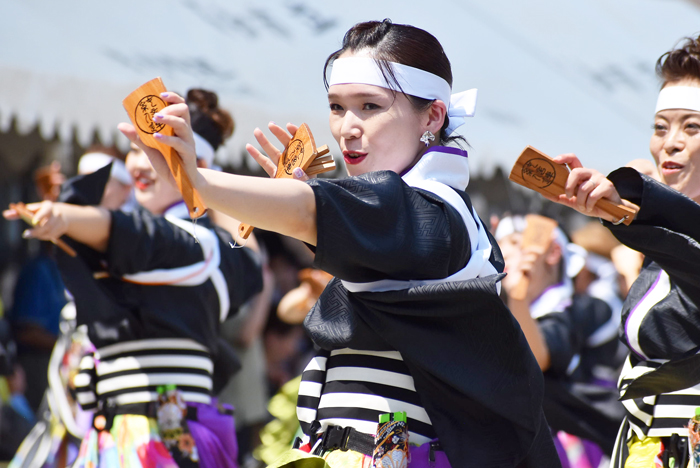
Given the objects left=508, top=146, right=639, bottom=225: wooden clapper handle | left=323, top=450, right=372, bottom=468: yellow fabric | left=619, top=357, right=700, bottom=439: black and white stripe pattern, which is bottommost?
left=323, top=450, right=372, bottom=468: yellow fabric

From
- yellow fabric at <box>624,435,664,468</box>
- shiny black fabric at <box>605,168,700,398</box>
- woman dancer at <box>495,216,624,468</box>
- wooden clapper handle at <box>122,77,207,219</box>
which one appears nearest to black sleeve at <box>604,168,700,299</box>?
shiny black fabric at <box>605,168,700,398</box>

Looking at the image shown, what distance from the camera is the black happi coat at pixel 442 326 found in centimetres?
173

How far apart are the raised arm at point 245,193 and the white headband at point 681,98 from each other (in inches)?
56.1

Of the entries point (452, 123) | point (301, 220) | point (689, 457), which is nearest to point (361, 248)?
point (301, 220)

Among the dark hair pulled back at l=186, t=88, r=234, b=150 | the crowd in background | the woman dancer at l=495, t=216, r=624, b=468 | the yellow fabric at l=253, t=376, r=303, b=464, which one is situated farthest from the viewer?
the crowd in background

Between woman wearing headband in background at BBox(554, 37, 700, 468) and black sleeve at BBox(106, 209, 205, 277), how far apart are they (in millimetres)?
1612

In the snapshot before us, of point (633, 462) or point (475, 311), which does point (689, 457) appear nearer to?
point (633, 462)

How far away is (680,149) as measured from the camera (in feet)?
8.36

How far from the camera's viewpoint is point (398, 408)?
1.91 metres

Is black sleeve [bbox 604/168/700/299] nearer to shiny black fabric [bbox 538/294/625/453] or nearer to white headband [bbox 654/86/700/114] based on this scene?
white headband [bbox 654/86/700/114]

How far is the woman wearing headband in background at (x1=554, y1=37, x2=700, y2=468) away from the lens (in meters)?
2.03

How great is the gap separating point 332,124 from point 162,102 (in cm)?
50

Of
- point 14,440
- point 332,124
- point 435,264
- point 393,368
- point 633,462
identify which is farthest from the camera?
point 14,440

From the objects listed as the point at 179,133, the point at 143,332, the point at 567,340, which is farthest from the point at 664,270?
the point at 143,332
